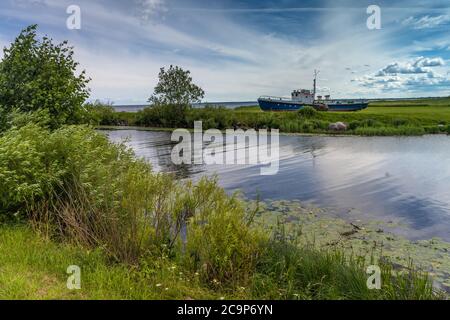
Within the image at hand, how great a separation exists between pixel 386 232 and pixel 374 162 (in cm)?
1234

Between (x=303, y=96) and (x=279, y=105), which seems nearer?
(x=279, y=105)

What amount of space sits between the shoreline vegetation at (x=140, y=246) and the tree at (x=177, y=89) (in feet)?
137

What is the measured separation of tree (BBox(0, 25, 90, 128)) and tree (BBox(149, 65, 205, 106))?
122 feet

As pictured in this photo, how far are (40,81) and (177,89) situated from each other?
39.3 m

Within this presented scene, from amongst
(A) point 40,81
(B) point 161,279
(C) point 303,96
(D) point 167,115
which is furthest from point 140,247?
(C) point 303,96

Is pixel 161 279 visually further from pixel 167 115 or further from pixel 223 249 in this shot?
pixel 167 115

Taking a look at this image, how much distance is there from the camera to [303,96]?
2835 inches

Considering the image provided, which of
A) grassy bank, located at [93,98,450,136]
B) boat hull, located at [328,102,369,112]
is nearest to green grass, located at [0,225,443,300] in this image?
grassy bank, located at [93,98,450,136]

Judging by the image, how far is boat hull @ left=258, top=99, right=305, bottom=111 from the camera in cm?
6450

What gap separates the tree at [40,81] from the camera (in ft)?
34.8

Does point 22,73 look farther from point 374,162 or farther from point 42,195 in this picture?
point 374,162

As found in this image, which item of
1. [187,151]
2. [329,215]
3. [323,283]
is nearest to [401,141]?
[187,151]

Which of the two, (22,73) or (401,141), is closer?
(22,73)
